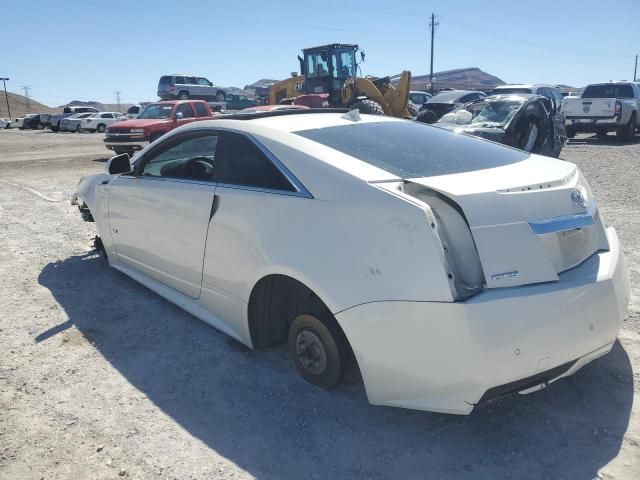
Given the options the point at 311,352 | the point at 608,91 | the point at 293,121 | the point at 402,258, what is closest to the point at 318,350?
the point at 311,352

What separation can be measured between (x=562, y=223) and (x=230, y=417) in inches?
78.0

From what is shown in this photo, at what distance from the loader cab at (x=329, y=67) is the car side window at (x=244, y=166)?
52.6ft

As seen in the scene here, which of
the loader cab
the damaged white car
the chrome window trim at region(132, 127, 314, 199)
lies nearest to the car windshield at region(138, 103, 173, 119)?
the loader cab

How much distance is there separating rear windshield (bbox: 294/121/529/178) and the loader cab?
15880 mm

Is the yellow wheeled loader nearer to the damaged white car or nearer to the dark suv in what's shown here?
the damaged white car

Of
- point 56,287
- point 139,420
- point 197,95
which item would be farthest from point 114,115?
point 139,420

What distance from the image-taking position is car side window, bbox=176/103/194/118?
17.0 meters

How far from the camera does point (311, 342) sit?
9.58 ft

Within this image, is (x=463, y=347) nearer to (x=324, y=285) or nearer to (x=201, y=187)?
(x=324, y=285)

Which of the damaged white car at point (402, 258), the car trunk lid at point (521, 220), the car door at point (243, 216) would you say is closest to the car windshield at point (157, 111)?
the damaged white car at point (402, 258)

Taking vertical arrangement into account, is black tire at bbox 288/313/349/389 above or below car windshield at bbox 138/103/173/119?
below

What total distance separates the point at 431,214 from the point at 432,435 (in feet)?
3.81

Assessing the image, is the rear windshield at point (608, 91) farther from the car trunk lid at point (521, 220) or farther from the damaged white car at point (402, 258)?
the car trunk lid at point (521, 220)

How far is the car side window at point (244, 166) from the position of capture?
3.01m
